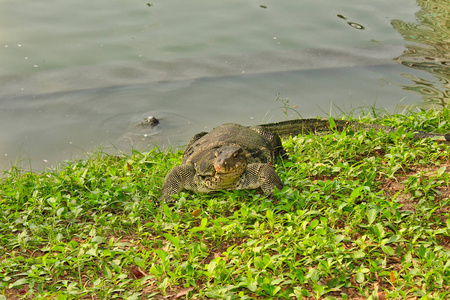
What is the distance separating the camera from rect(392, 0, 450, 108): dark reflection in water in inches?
354

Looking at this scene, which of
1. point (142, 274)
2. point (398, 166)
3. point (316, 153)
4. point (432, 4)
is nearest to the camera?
point (142, 274)

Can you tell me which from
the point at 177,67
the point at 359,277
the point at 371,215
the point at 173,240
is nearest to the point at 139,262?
the point at 173,240

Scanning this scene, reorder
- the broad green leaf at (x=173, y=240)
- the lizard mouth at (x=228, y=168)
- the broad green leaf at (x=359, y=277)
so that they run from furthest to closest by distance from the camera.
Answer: the lizard mouth at (x=228, y=168)
the broad green leaf at (x=173, y=240)
the broad green leaf at (x=359, y=277)

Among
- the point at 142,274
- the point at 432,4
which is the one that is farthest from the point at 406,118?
the point at 432,4

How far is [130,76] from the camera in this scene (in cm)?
987

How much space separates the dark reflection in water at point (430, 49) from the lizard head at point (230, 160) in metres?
4.40

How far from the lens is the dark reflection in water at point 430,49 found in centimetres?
899

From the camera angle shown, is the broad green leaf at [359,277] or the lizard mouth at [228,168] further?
the lizard mouth at [228,168]

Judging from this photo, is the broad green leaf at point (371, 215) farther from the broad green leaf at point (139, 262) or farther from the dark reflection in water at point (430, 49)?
the dark reflection in water at point (430, 49)

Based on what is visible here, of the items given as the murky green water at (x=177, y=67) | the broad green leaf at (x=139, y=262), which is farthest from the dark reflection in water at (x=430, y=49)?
the broad green leaf at (x=139, y=262)

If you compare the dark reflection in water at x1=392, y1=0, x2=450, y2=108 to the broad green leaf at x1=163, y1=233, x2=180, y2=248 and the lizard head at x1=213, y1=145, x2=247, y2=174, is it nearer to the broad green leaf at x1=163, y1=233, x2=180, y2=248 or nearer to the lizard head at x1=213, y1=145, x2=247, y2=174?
the lizard head at x1=213, y1=145, x2=247, y2=174

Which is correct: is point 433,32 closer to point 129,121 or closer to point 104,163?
point 129,121

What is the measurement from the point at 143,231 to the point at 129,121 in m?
4.08

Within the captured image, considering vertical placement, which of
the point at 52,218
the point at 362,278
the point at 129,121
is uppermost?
the point at 362,278
